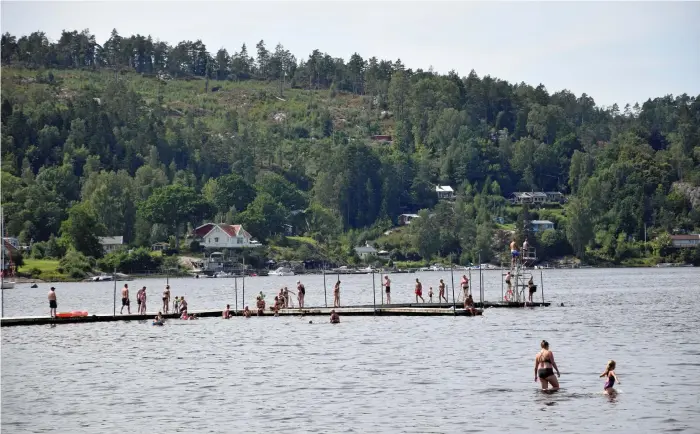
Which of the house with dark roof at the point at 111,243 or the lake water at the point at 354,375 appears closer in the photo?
the lake water at the point at 354,375

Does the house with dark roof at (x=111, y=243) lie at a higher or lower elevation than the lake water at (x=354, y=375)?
higher

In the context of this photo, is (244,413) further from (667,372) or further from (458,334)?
(458,334)

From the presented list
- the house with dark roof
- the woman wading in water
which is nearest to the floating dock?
the woman wading in water

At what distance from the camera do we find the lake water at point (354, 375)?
41800 millimetres

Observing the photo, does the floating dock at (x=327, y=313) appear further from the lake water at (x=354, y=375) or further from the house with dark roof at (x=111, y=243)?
the house with dark roof at (x=111, y=243)

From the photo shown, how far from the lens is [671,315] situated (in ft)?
292

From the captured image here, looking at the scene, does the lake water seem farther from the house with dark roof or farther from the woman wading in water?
the house with dark roof

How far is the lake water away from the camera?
4180 cm

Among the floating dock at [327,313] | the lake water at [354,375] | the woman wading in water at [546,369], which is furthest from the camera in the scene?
the floating dock at [327,313]

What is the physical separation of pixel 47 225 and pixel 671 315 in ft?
423

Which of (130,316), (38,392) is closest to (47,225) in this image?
(130,316)

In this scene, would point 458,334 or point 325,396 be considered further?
point 458,334

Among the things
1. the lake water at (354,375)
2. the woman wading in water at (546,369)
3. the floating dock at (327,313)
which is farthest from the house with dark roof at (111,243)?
the woman wading in water at (546,369)

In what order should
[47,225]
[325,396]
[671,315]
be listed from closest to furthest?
[325,396]
[671,315]
[47,225]
